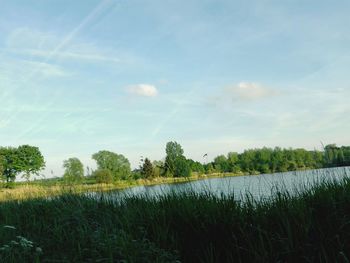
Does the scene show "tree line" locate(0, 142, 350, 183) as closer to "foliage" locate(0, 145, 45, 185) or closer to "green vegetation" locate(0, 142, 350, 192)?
"green vegetation" locate(0, 142, 350, 192)

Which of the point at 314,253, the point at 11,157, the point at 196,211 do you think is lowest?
the point at 314,253

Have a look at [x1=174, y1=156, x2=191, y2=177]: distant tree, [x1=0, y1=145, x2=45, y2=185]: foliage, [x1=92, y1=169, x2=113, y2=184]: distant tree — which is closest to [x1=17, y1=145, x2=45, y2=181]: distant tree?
[x1=0, y1=145, x2=45, y2=185]: foliage

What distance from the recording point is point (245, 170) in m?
10.8

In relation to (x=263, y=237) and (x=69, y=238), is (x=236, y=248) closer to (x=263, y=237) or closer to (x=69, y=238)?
(x=263, y=237)

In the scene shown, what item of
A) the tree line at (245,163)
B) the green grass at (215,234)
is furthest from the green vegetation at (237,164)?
the green grass at (215,234)

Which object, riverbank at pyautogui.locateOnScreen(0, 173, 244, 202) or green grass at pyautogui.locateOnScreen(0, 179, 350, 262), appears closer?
green grass at pyautogui.locateOnScreen(0, 179, 350, 262)

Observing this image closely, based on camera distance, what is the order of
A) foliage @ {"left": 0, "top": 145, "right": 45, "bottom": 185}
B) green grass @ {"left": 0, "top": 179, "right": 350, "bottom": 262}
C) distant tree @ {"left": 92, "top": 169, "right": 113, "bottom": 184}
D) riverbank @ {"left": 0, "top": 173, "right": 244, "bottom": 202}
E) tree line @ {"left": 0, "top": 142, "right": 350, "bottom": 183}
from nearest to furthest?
green grass @ {"left": 0, "top": 179, "right": 350, "bottom": 262} → tree line @ {"left": 0, "top": 142, "right": 350, "bottom": 183} → riverbank @ {"left": 0, "top": 173, "right": 244, "bottom": 202} → distant tree @ {"left": 92, "top": 169, "right": 113, "bottom": 184} → foliage @ {"left": 0, "top": 145, "right": 45, "bottom": 185}

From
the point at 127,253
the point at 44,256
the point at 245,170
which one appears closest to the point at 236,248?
the point at 127,253

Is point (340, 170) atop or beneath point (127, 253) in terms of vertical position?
atop

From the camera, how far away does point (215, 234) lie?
16.6 ft

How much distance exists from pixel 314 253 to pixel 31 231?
508 cm

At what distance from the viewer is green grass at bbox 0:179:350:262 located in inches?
171

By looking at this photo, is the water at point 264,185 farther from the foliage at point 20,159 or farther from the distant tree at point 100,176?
the foliage at point 20,159

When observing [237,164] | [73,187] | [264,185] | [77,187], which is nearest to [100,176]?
[77,187]
